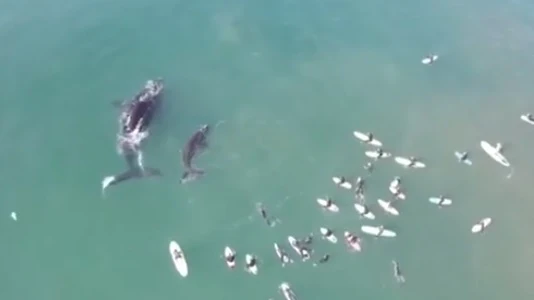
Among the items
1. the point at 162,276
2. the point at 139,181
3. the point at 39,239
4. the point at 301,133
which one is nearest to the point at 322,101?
the point at 301,133

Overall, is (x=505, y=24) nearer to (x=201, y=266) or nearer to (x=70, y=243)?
(x=201, y=266)

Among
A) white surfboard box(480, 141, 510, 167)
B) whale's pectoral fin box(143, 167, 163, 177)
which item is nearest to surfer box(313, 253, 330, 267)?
whale's pectoral fin box(143, 167, 163, 177)

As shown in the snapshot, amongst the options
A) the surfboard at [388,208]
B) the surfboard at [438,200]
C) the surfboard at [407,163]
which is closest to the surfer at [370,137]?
the surfboard at [407,163]

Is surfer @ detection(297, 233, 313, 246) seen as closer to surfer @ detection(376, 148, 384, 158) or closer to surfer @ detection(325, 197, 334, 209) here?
surfer @ detection(325, 197, 334, 209)

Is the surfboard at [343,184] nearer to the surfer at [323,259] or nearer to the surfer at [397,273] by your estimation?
the surfer at [323,259]

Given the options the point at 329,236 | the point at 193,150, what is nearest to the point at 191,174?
the point at 193,150

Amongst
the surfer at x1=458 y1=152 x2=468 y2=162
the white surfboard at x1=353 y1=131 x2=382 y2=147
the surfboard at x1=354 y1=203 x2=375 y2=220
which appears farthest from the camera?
the white surfboard at x1=353 y1=131 x2=382 y2=147
